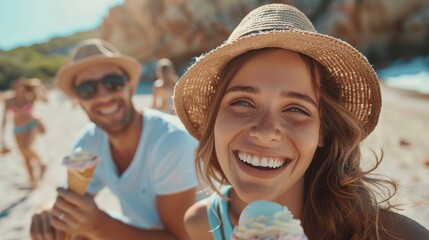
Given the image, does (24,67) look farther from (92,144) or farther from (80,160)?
(80,160)

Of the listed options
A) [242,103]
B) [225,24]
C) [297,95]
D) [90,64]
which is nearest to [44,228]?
[90,64]

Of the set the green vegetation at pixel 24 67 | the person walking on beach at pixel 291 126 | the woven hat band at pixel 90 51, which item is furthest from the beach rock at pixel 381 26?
the green vegetation at pixel 24 67

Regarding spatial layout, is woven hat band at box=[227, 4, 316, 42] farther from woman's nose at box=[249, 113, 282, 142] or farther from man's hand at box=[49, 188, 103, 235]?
man's hand at box=[49, 188, 103, 235]

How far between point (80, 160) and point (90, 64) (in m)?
1.16

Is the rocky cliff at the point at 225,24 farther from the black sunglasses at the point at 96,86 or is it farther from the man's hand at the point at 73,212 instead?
the man's hand at the point at 73,212

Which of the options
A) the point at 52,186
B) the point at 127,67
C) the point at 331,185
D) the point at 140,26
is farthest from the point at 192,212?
the point at 140,26

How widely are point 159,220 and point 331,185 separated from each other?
1469 millimetres

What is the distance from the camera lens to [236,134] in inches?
70.1

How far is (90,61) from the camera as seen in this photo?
344cm

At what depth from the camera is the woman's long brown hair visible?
1928mm

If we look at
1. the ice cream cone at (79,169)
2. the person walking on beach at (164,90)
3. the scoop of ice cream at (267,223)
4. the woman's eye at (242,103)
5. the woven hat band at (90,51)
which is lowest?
the scoop of ice cream at (267,223)

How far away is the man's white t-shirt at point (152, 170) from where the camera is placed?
9.53 ft

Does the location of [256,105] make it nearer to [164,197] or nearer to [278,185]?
[278,185]

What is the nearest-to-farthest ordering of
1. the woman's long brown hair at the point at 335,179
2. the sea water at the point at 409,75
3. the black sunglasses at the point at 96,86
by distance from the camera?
the woman's long brown hair at the point at 335,179 < the black sunglasses at the point at 96,86 < the sea water at the point at 409,75
